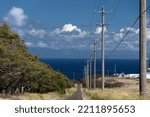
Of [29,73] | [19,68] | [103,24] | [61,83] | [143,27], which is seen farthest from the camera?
[61,83]

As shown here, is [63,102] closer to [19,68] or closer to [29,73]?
[19,68]

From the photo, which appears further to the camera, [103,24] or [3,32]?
[103,24]

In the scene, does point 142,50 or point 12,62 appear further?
point 12,62

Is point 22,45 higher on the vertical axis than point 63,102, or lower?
higher

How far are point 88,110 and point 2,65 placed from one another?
30.4 m

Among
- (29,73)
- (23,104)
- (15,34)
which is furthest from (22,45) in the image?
(23,104)

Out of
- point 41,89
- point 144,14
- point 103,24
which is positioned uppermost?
point 103,24

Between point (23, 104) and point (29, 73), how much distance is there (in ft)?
120

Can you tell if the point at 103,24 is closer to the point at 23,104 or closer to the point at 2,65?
the point at 2,65

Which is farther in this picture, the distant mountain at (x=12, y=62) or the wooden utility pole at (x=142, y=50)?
the distant mountain at (x=12, y=62)

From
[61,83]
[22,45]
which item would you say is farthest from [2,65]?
[61,83]

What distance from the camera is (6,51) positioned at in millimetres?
42031

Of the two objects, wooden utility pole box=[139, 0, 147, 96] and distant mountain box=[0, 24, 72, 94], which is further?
distant mountain box=[0, 24, 72, 94]

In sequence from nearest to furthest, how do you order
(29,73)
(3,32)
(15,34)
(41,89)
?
(29,73)
(3,32)
(15,34)
(41,89)
